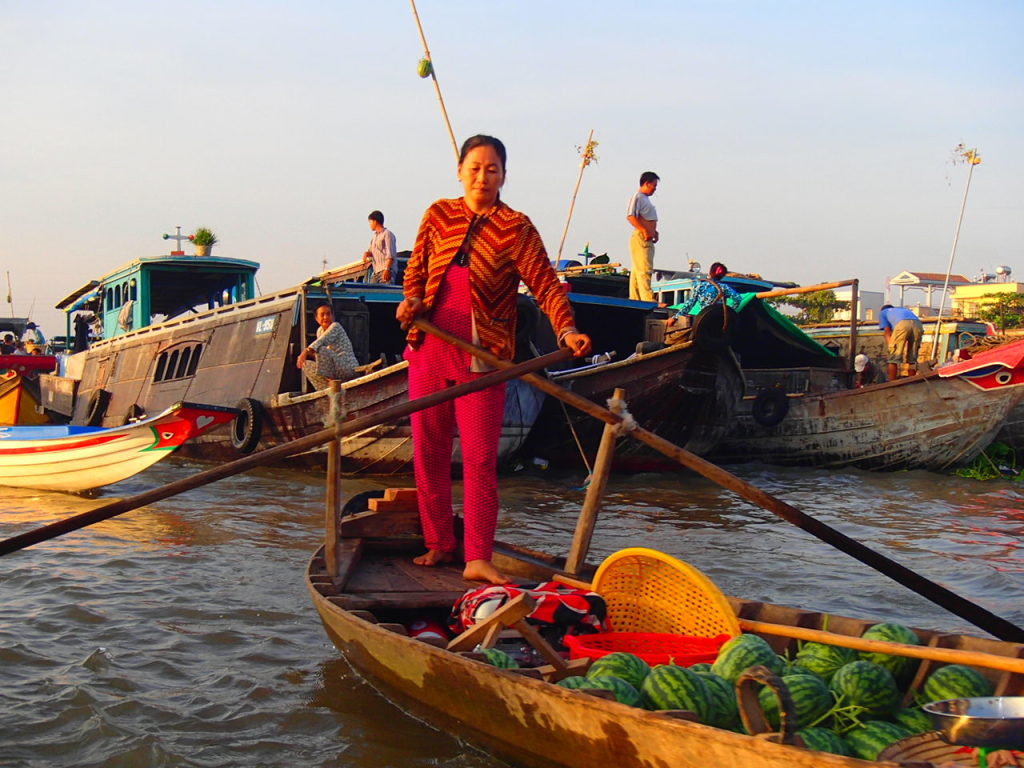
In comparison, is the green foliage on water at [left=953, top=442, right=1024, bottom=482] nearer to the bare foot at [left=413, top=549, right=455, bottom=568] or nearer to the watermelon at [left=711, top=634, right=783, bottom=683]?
the bare foot at [left=413, top=549, right=455, bottom=568]

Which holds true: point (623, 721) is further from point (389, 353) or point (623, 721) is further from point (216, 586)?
point (389, 353)

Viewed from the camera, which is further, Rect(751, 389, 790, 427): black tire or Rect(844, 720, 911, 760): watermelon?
Rect(751, 389, 790, 427): black tire

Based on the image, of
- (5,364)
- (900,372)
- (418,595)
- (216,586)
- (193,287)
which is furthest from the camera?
(5,364)

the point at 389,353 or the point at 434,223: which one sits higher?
the point at 434,223

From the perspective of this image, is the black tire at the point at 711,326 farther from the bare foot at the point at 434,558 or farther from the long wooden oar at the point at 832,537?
the long wooden oar at the point at 832,537

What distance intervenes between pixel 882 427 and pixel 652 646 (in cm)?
860

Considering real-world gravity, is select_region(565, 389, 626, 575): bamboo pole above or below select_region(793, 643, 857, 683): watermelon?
above

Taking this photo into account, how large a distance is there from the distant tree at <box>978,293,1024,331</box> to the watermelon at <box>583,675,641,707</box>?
24827 millimetres

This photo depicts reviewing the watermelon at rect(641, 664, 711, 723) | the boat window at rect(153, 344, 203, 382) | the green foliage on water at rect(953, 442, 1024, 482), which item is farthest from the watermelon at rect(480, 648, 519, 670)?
the green foliage on water at rect(953, 442, 1024, 482)

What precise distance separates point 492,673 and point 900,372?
9997mm

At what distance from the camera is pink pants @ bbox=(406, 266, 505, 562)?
150 inches

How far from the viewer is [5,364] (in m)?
20.3

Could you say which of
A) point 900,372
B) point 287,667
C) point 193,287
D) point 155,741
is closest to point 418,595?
point 287,667

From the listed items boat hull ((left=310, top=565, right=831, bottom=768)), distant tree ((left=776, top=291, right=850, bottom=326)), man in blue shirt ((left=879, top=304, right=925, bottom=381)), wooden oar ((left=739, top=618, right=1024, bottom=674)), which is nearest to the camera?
boat hull ((left=310, top=565, right=831, bottom=768))
